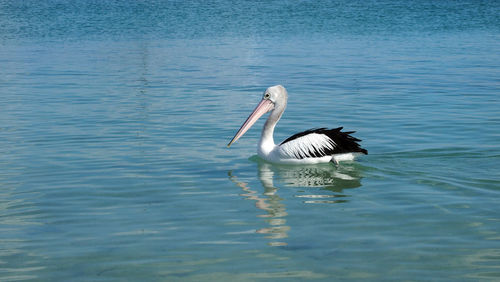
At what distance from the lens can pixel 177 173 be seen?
29.1ft

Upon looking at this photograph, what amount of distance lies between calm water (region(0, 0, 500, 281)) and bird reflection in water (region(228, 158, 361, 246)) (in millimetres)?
32

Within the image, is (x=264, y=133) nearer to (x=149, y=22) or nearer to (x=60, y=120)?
(x=60, y=120)

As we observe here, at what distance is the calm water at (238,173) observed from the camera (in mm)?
5781

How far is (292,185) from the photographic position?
8375 mm

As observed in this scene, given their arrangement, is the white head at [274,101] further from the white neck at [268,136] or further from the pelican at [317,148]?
the pelican at [317,148]

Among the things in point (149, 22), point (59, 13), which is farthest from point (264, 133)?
point (59, 13)

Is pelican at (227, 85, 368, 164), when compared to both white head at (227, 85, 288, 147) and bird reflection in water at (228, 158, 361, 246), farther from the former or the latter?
white head at (227, 85, 288, 147)

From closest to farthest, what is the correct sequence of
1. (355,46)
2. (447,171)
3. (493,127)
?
(447,171)
(493,127)
(355,46)

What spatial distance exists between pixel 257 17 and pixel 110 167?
38.0 meters

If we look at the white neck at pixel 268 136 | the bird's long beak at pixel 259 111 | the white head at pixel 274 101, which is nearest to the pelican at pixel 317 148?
the white neck at pixel 268 136

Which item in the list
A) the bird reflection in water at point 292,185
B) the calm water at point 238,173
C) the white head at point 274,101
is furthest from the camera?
the white head at point 274,101

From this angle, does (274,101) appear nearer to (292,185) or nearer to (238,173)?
(238,173)

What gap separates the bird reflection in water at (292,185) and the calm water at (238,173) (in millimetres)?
32

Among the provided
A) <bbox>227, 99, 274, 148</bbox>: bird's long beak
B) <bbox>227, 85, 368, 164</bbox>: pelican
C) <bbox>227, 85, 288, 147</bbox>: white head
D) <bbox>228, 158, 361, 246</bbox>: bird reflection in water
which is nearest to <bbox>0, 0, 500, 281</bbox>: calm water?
<bbox>228, 158, 361, 246</bbox>: bird reflection in water
